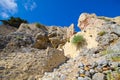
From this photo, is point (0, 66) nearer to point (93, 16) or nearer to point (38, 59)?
point (38, 59)

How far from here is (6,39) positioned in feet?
46.8

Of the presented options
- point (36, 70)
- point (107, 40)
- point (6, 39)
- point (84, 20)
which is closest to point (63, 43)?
point (84, 20)

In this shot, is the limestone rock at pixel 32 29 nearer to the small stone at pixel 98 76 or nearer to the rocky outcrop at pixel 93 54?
the rocky outcrop at pixel 93 54

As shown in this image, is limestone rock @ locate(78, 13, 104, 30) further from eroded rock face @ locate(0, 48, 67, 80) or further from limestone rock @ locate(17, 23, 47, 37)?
eroded rock face @ locate(0, 48, 67, 80)

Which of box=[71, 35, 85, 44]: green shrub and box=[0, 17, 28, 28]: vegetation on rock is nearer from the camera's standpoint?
box=[71, 35, 85, 44]: green shrub

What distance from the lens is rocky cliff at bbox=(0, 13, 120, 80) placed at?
7303 mm

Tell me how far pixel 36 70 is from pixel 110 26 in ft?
17.0

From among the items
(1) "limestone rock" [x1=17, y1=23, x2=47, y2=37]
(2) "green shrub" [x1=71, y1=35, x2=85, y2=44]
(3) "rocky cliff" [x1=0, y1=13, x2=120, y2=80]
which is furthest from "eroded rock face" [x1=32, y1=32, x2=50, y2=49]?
(2) "green shrub" [x1=71, y1=35, x2=85, y2=44]

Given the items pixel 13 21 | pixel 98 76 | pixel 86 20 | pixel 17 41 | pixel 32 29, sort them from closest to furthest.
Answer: pixel 98 76 → pixel 17 41 → pixel 86 20 → pixel 32 29 → pixel 13 21

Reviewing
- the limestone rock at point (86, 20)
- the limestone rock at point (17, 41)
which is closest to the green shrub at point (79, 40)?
the limestone rock at point (86, 20)

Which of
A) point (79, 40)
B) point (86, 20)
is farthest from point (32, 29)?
point (79, 40)

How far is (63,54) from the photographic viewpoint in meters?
12.7

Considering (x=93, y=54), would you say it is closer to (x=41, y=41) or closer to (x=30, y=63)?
(x=30, y=63)

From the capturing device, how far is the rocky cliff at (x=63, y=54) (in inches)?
288
